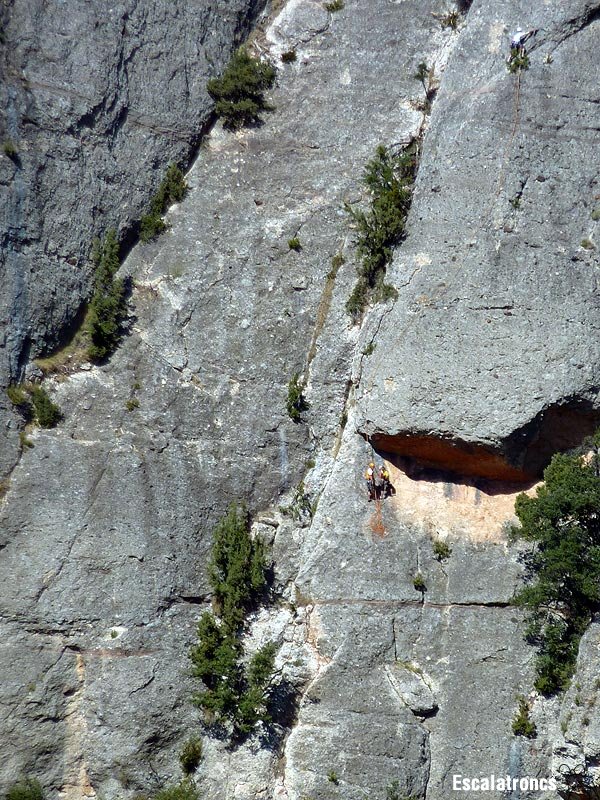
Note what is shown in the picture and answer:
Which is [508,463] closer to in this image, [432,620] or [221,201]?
[432,620]

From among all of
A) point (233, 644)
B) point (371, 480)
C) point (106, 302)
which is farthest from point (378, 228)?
point (233, 644)

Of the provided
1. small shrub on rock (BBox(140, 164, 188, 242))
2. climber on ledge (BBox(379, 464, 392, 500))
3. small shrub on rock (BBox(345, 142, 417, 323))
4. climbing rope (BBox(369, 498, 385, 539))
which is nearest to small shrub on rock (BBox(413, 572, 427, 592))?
climbing rope (BBox(369, 498, 385, 539))

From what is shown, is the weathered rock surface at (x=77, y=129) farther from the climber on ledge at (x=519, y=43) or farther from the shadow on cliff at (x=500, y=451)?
the shadow on cliff at (x=500, y=451)

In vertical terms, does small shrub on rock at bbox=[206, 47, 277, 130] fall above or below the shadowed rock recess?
above

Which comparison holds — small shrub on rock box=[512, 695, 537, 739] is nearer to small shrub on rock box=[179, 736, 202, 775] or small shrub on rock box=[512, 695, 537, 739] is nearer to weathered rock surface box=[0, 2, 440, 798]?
weathered rock surface box=[0, 2, 440, 798]

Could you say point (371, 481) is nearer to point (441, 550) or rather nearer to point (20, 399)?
point (441, 550)

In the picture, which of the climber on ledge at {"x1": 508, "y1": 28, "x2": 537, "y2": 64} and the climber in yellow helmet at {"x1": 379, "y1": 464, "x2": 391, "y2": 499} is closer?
the climber in yellow helmet at {"x1": 379, "y1": 464, "x2": 391, "y2": 499}
